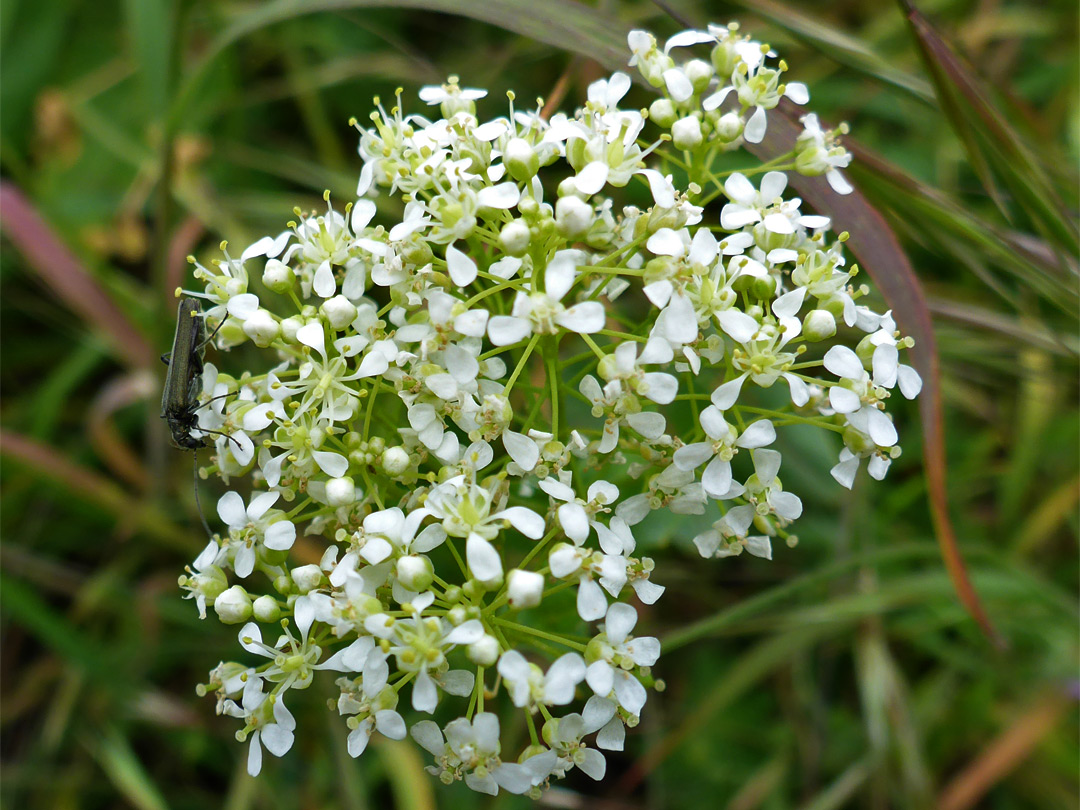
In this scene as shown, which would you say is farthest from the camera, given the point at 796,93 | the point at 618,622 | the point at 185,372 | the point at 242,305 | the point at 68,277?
the point at 68,277

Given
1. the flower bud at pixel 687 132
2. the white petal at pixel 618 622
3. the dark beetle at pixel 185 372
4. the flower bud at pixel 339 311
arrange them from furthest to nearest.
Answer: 1. the dark beetle at pixel 185 372
2. the flower bud at pixel 687 132
3. the flower bud at pixel 339 311
4. the white petal at pixel 618 622

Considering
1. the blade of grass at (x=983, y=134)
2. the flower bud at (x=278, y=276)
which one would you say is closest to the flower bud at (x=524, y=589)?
the flower bud at (x=278, y=276)

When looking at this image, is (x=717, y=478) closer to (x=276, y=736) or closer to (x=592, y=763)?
(x=592, y=763)

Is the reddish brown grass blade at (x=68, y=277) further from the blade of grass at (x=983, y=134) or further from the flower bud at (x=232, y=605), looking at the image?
the blade of grass at (x=983, y=134)

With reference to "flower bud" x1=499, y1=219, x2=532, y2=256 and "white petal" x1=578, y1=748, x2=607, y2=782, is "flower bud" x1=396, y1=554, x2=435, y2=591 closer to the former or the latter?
"white petal" x1=578, y1=748, x2=607, y2=782

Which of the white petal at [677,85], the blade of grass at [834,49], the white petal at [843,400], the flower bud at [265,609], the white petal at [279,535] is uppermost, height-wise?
the blade of grass at [834,49]

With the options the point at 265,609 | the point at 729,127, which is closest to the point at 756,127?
the point at 729,127
